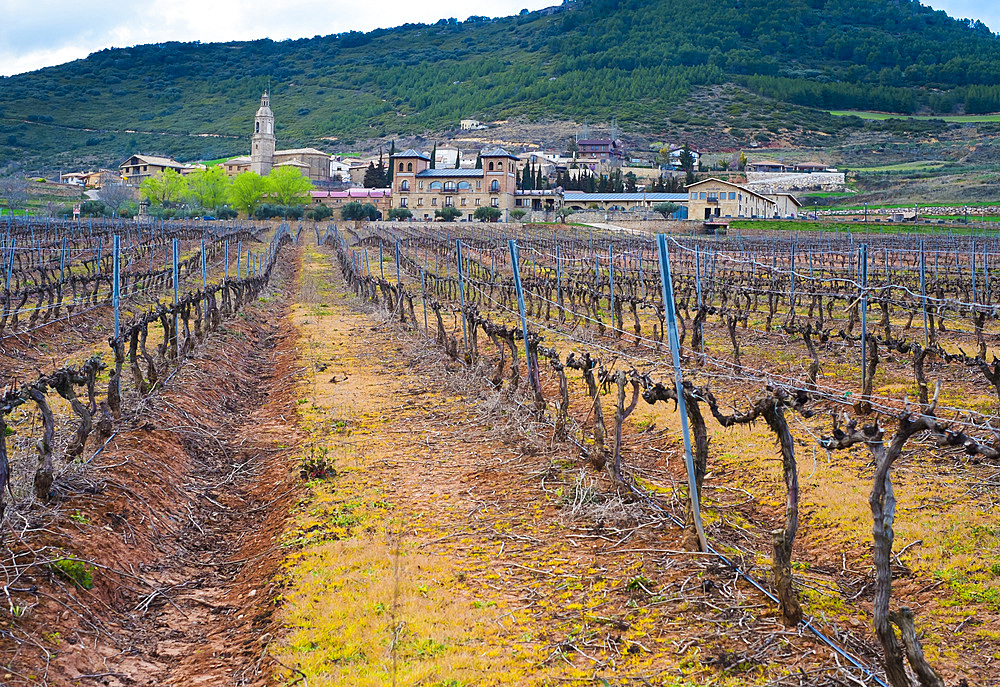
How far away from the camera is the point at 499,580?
6230 mm

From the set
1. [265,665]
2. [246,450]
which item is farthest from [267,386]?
[265,665]

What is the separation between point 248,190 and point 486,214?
23.0m

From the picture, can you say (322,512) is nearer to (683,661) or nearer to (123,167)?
(683,661)

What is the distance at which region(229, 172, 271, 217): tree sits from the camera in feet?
269

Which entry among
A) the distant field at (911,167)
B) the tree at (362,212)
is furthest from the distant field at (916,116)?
the tree at (362,212)

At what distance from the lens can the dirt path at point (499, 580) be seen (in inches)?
201

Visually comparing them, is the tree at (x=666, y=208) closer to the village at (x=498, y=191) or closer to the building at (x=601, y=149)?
the village at (x=498, y=191)

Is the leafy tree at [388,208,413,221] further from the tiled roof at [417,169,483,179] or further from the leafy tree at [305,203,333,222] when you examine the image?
the tiled roof at [417,169,483,179]

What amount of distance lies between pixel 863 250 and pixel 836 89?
16419 centimetres

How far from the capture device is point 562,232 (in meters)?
61.0

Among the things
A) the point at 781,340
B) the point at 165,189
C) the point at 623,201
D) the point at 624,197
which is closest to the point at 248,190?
the point at 165,189

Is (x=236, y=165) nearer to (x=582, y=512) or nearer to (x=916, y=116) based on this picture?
(x=916, y=116)

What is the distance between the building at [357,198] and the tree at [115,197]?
18.3 m

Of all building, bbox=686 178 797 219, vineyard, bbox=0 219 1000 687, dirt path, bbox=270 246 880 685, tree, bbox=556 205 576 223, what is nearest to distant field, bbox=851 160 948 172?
building, bbox=686 178 797 219
